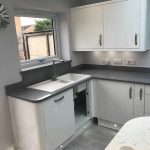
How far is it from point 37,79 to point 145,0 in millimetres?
1861

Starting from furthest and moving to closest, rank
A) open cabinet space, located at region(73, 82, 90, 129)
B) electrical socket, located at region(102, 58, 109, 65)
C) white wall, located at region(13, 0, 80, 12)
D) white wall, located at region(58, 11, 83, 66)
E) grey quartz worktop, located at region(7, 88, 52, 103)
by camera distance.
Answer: electrical socket, located at region(102, 58, 109, 65) < white wall, located at region(58, 11, 83, 66) < open cabinet space, located at region(73, 82, 90, 129) < white wall, located at region(13, 0, 80, 12) < grey quartz worktop, located at region(7, 88, 52, 103)

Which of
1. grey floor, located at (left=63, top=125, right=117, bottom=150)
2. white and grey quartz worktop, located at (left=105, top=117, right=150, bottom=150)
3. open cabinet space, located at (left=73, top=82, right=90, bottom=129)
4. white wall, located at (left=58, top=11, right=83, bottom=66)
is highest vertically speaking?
white wall, located at (left=58, top=11, right=83, bottom=66)

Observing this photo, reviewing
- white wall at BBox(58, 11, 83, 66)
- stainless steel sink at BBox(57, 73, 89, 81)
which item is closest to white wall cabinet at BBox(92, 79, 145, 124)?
stainless steel sink at BBox(57, 73, 89, 81)

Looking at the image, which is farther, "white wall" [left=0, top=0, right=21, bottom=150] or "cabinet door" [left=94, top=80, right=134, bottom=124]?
"cabinet door" [left=94, top=80, right=134, bottom=124]

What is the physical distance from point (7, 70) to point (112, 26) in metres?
1.66

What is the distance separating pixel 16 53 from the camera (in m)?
2.28

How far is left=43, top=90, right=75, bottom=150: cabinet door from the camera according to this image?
2.05 m

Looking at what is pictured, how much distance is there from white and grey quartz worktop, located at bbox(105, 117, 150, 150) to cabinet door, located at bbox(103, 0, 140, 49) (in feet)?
5.26

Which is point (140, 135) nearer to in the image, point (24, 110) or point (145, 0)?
point (24, 110)

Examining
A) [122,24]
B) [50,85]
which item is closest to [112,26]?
[122,24]

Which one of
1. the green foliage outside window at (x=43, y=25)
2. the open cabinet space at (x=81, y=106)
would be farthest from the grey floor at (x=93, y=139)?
the green foliage outside window at (x=43, y=25)

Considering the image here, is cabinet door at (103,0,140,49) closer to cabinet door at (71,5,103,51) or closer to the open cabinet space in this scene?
cabinet door at (71,5,103,51)

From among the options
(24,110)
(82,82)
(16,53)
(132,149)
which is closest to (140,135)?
(132,149)

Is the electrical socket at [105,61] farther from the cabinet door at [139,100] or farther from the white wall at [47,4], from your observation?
the white wall at [47,4]
